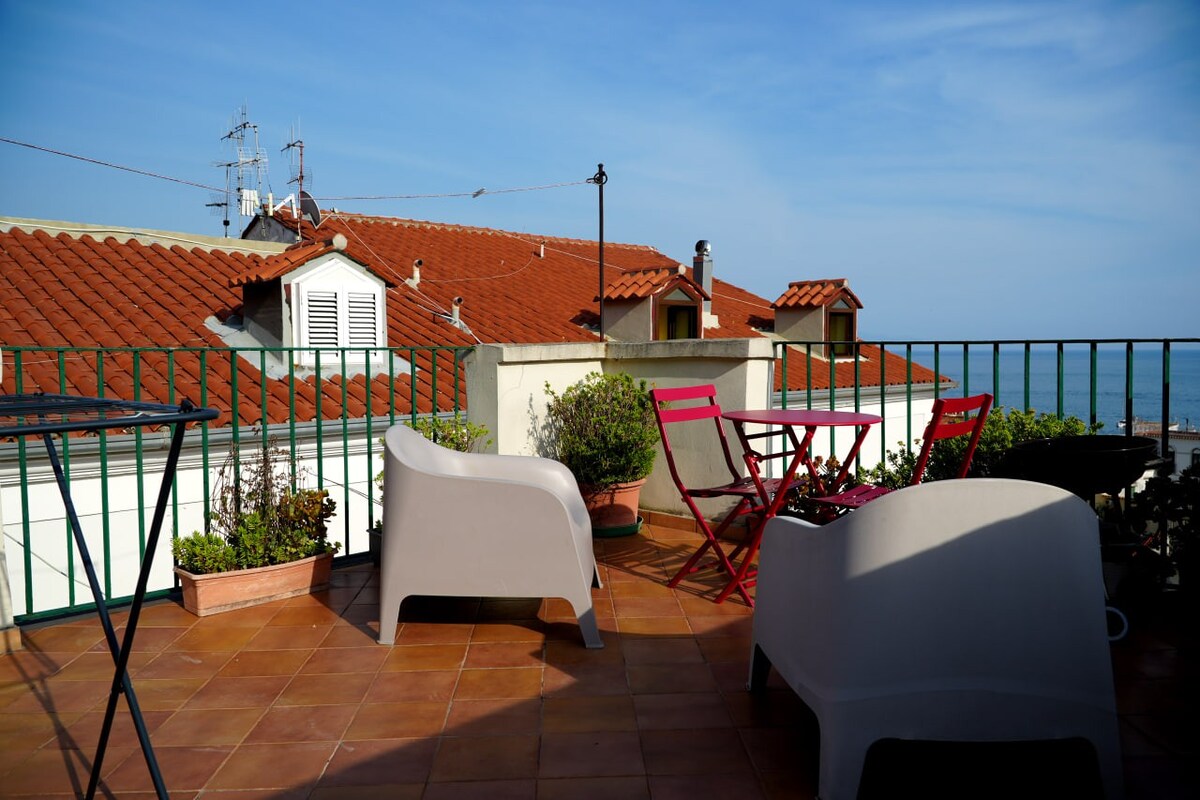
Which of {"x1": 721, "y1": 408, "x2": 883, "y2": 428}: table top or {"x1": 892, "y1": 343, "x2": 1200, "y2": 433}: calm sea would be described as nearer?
{"x1": 721, "y1": 408, "x2": 883, "y2": 428}: table top

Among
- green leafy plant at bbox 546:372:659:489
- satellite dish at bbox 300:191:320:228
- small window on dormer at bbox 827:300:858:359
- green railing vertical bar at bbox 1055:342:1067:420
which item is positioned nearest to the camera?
green railing vertical bar at bbox 1055:342:1067:420

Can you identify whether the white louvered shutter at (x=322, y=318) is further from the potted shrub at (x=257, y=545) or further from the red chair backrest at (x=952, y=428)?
the red chair backrest at (x=952, y=428)

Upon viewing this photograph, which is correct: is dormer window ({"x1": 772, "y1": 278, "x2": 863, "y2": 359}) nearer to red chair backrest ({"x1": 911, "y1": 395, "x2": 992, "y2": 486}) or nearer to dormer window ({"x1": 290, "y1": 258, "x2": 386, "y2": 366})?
dormer window ({"x1": 290, "y1": 258, "x2": 386, "y2": 366})

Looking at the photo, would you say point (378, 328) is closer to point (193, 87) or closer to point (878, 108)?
point (193, 87)

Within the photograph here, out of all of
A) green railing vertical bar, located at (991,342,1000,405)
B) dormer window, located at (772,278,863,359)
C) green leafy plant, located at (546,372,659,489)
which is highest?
Result: dormer window, located at (772,278,863,359)

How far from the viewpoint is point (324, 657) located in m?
3.00

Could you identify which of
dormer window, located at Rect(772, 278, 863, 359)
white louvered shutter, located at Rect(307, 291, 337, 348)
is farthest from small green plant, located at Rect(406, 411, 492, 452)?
dormer window, located at Rect(772, 278, 863, 359)

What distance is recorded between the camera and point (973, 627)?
1.87 meters

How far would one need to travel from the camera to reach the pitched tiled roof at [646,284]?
12.5 m

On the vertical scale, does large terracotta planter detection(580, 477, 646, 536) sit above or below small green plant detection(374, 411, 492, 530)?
below

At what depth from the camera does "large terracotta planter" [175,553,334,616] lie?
348 centimetres

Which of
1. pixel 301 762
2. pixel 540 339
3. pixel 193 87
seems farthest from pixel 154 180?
pixel 301 762

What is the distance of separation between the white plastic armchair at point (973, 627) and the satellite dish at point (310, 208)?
13027 millimetres

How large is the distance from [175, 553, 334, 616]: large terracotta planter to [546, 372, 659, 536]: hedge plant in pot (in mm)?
1542
